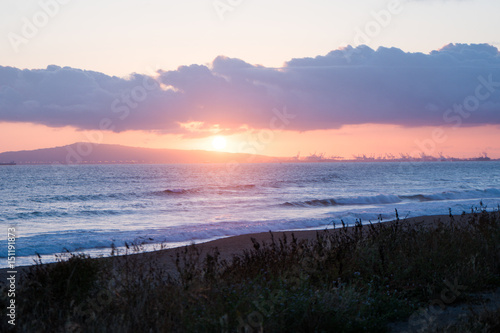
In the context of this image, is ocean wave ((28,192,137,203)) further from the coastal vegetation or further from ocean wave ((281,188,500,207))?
the coastal vegetation

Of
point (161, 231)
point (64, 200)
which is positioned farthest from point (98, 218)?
point (64, 200)

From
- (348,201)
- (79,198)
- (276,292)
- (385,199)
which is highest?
(276,292)

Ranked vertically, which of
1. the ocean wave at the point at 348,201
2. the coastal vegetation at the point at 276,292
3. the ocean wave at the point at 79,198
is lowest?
the ocean wave at the point at 79,198

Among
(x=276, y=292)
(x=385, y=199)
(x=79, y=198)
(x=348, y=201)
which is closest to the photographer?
(x=276, y=292)

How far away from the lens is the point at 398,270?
773cm

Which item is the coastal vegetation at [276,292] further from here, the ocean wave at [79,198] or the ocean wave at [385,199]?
the ocean wave at [79,198]

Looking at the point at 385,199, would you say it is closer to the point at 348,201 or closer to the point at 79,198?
the point at 348,201

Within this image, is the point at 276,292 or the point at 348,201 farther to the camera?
the point at 348,201

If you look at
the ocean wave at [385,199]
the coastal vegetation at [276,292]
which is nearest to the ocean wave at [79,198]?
the ocean wave at [385,199]

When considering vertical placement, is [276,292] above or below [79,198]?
above

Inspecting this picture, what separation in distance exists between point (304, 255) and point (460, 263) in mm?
2688

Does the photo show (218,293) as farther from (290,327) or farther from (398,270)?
(398,270)

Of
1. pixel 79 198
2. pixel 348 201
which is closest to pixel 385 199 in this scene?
pixel 348 201

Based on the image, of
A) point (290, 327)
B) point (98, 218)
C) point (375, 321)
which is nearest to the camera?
point (290, 327)
